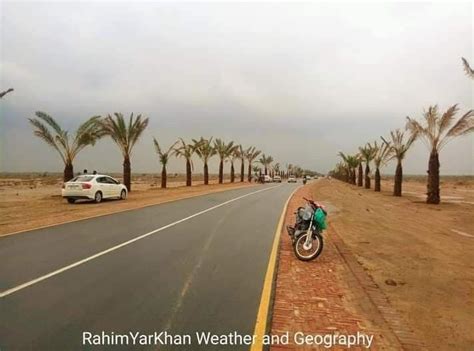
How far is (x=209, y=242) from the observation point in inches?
432

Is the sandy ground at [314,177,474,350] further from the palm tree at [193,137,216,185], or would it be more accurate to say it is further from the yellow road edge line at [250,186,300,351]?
the palm tree at [193,137,216,185]

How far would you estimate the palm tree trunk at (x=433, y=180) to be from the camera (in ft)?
90.6

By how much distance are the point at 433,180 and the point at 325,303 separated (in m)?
24.7

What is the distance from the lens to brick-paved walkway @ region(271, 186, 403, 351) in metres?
5.23

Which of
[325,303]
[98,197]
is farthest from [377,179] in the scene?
[325,303]

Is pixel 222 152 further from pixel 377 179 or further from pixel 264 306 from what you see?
pixel 264 306

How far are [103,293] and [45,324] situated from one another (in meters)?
1.32

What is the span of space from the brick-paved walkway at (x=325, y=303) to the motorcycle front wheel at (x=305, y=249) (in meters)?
0.15

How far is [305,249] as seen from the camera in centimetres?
952

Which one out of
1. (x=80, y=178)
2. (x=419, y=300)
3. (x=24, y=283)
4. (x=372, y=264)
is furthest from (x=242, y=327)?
(x=80, y=178)

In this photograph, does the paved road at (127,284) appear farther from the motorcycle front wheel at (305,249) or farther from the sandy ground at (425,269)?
the sandy ground at (425,269)

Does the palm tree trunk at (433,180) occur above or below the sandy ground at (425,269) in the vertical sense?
above

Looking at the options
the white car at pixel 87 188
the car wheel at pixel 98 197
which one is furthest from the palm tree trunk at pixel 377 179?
the car wheel at pixel 98 197

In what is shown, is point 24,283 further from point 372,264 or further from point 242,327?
point 372,264
